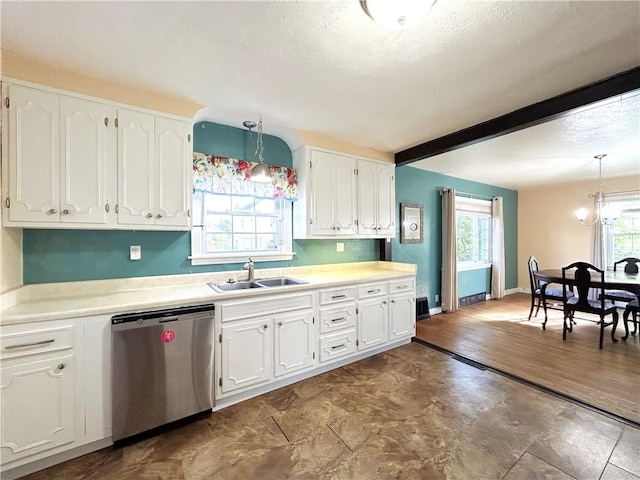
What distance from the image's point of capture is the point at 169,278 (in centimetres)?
249

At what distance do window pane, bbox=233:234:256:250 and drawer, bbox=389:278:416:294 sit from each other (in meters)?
1.70

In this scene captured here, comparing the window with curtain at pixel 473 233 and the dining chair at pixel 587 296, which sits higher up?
the window with curtain at pixel 473 233

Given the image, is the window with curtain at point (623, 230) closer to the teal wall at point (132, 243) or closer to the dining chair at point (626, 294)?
the dining chair at point (626, 294)

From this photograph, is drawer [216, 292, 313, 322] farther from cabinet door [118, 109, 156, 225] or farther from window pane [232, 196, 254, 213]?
window pane [232, 196, 254, 213]

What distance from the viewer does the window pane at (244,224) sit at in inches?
117

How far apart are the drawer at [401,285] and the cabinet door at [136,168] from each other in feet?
8.48

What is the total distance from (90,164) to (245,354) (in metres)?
1.86

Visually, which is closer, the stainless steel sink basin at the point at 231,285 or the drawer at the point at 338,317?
the stainless steel sink basin at the point at 231,285

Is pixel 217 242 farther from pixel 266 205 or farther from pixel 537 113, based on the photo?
pixel 537 113

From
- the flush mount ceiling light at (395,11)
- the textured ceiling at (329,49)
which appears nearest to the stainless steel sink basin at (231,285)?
the textured ceiling at (329,49)

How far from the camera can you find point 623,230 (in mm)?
5160

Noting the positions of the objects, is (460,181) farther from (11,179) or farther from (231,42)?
(11,179)

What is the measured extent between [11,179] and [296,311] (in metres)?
2.22

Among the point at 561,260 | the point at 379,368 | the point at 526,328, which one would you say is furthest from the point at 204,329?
the point at 561,260
